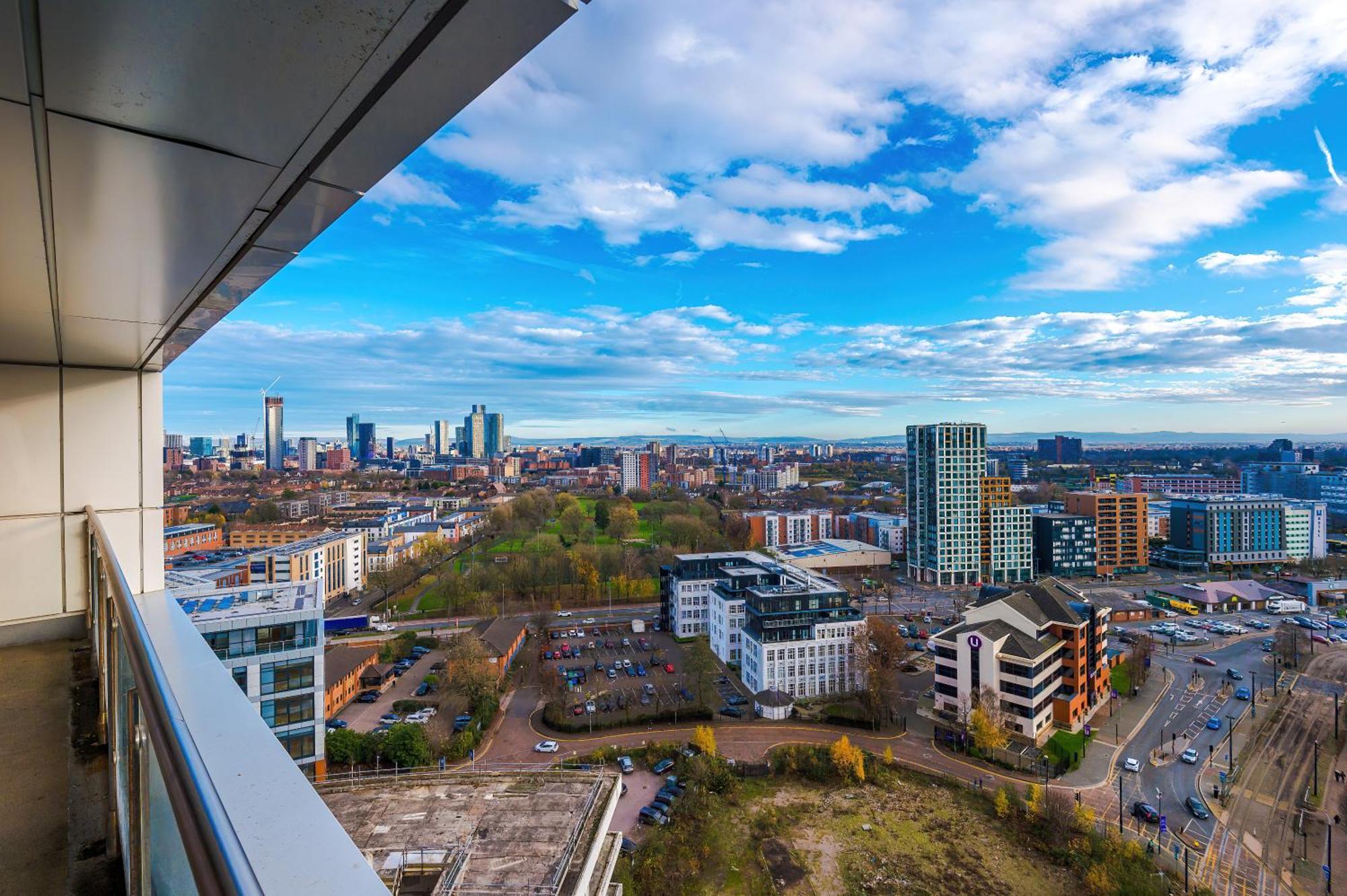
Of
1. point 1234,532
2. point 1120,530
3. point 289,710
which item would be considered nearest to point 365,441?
point 289,710

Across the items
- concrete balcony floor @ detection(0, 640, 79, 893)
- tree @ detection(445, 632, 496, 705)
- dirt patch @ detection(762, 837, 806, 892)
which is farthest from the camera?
tree @ detection(445, 632, 496, 705)

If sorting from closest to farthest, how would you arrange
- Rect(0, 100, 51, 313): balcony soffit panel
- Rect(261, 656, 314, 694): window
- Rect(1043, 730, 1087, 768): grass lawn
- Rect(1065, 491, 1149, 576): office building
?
Rect(0, 100, 51, 313): balcony soffit panel < Rect(261, 656, 314, 694): window < Rect(1043, 730, 1087, 768): grass lawn < Rect(1065, 491, 1149, 576): office building

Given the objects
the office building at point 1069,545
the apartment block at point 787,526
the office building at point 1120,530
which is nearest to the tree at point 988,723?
the office building at point 1069,545

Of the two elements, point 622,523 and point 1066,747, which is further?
point 622,523

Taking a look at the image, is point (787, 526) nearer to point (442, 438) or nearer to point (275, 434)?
point (275, 434)

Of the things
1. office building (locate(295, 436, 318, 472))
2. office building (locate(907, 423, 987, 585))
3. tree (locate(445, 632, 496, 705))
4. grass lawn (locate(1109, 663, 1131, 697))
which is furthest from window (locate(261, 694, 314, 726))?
office building (locate(295, 436, 318, 472))

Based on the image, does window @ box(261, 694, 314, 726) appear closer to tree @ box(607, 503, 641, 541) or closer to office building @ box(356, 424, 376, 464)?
tree @ box(607, 503, 641, 541)

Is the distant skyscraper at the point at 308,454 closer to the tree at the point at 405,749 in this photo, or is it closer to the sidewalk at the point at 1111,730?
the tree at the point at 405,749
